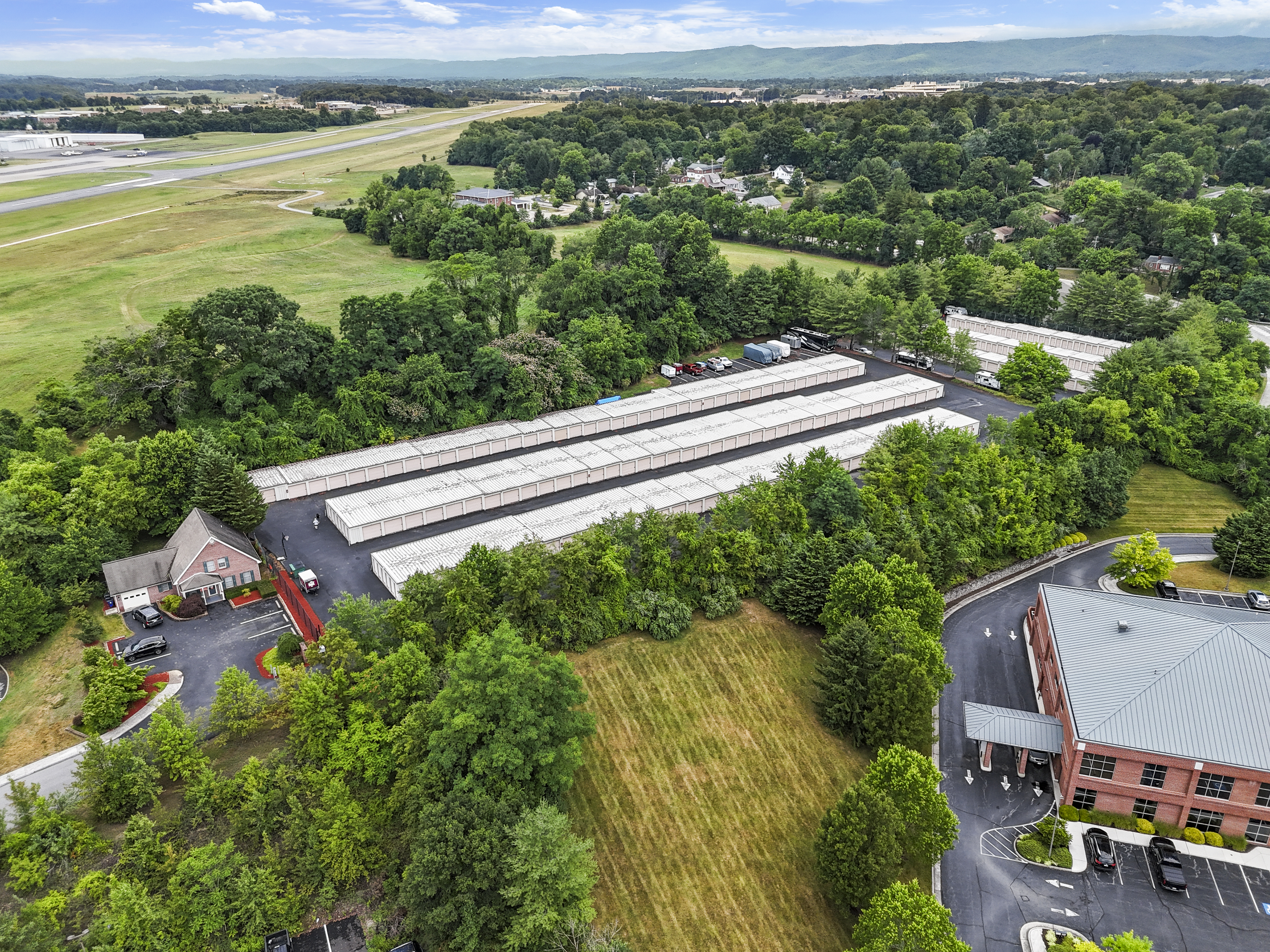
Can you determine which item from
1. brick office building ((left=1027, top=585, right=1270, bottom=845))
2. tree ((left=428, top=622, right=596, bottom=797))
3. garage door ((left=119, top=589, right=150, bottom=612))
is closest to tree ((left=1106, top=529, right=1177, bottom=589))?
brick office building ((left=1027, top=585, right=1270, bottom=845))

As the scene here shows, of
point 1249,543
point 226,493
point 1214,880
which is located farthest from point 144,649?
point 1249,543

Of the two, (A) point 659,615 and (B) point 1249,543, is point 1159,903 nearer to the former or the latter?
(A) point 659,615

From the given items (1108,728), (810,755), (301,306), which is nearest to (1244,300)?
(1108,728)

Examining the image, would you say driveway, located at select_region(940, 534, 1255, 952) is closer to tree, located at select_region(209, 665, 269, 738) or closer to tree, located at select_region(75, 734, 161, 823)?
tree, located at select_region(209, 665, 269, 738)

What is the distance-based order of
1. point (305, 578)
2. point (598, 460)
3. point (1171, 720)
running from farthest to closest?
point (598, 460)
point (305, 578)
point (1171, 720)

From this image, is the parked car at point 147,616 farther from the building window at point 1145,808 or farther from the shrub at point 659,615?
the building window at point 1145,808
